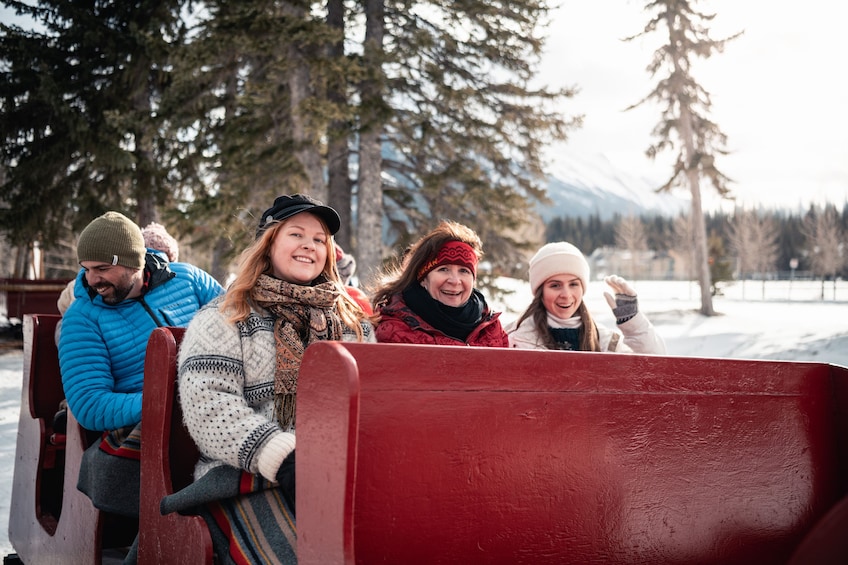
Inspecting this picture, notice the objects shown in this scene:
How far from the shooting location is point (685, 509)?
1.55 metres

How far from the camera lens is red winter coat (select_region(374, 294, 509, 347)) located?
3.09 metres

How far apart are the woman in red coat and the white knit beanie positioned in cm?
52

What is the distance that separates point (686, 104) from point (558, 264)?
65.4 ft

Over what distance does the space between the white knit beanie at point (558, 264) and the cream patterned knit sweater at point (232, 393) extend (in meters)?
1.93

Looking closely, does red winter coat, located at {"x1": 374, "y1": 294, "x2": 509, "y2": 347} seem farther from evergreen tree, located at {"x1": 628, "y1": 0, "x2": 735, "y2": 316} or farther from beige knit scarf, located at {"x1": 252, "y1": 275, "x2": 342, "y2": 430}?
evergreen tree, located at {"x1": 628, "y1": 0, "x2": 735, "y2": 316}

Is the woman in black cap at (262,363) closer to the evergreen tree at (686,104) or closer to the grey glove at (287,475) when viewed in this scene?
the grey glove at (287,475)

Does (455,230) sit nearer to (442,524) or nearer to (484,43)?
(442,524)

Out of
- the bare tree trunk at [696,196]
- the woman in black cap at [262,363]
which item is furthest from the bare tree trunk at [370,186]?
the bare tree trunk at [696,196]

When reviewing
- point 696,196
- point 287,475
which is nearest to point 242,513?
point 287,475

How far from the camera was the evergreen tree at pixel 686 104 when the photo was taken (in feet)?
68.3

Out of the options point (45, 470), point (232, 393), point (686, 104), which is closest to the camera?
point (232, 393)

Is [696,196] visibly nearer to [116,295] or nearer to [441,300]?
[441,300]

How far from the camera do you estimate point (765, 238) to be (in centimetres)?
9225

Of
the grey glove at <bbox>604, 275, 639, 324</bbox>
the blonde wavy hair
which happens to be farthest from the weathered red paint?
the grey glove at <bbox>604, 275, 639, 324</bbox>
